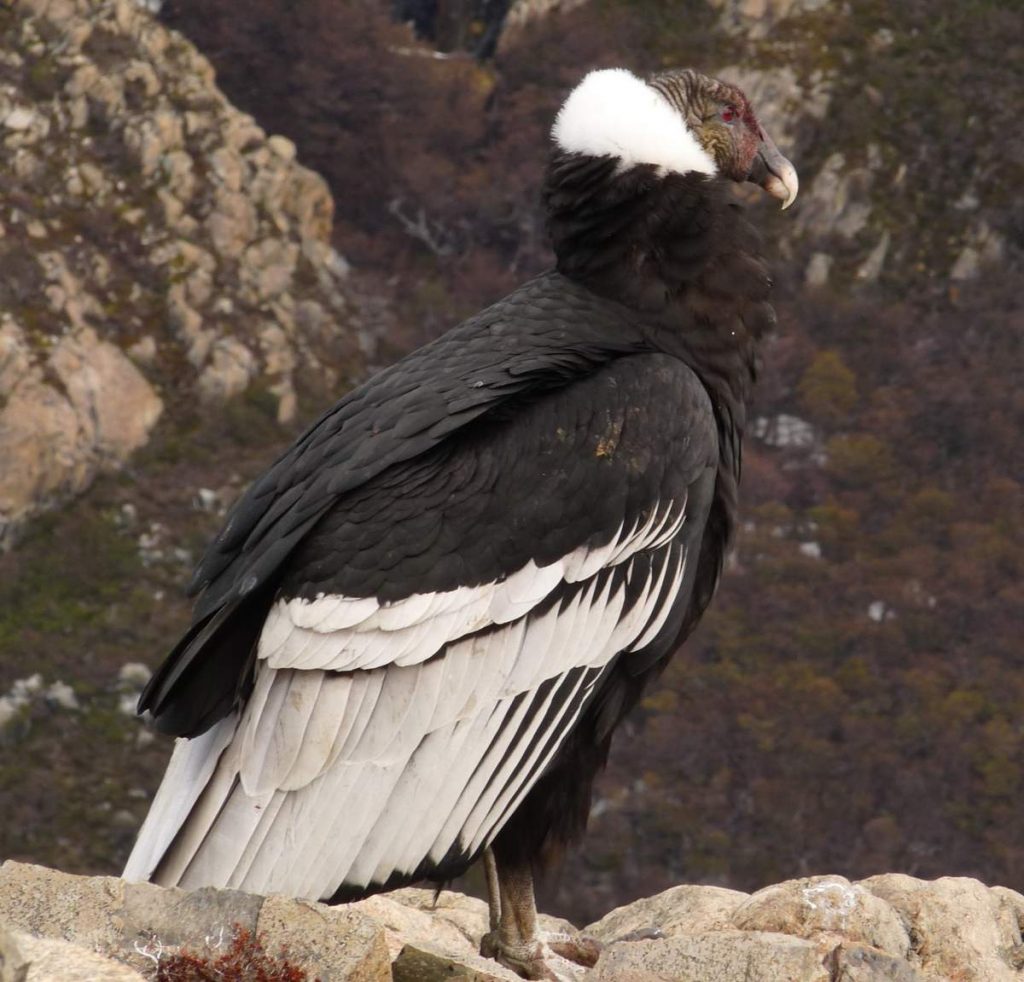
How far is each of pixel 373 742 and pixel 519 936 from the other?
1602mm

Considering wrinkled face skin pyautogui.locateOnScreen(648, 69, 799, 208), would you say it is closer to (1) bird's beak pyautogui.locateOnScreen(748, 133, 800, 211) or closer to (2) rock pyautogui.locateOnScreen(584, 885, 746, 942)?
(1) bird's beak pyautogui.locateOnScreen(748, 133, 800, 211)

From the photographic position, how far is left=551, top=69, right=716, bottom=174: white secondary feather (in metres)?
7.19

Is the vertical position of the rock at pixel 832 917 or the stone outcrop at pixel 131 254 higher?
the rock at pixel 832 917

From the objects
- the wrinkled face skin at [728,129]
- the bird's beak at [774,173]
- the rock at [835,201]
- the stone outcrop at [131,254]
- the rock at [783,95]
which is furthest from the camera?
the rock at [783,95]

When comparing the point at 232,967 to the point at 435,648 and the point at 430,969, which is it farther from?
the point at 435,648

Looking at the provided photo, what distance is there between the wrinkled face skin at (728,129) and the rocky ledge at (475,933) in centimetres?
306

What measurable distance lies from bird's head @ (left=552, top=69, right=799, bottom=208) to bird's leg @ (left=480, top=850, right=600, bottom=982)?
2948 millimetres

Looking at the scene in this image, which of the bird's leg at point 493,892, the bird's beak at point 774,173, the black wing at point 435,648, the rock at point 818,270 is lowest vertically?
the rock at point 818,270

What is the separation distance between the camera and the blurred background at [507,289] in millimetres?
30344

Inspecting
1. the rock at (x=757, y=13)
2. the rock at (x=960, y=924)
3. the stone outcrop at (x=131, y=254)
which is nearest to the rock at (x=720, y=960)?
the rock at (x=960, y=924)

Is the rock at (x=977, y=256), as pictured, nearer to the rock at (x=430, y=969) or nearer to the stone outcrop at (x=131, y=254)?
the stone outcrop at (x=131, y=254)

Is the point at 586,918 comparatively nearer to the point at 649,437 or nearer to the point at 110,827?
the point at 110,827

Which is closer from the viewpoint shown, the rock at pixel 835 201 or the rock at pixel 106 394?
the rock at pixel 106 394

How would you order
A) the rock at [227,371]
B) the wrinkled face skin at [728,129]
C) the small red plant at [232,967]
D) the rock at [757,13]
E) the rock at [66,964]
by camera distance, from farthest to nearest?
1. the rock at [757,13]
2. the rock at [227,371]
3. the wrinkled face skin at [728,129]
4. the small red plant at [232,967]
5. the rock at [66,964]
